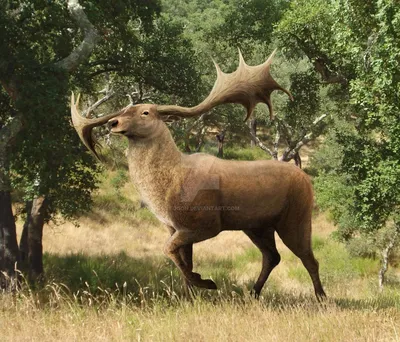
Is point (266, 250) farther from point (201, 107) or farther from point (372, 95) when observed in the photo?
point (372, 95)

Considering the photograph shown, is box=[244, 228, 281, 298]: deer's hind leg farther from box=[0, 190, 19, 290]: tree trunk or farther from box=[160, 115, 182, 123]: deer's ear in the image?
box=[0, 190, 19, 290]: tree trunk

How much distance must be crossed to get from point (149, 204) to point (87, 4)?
6.23 m

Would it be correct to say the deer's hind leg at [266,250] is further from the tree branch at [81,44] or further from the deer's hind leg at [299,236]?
the tree branch at [81,44]

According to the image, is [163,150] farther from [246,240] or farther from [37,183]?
[246,240]

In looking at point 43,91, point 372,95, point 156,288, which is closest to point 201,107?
point 43,91

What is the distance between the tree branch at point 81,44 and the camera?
848 centimetres

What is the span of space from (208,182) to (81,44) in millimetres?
4798

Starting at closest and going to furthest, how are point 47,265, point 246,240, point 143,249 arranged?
point 47,265, point 143,249, point 246,240

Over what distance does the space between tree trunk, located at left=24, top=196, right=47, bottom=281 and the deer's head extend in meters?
6.11

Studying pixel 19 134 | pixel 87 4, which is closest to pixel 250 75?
pixel 19 134

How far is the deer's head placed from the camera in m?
5.16

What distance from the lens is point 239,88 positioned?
17.6 feet

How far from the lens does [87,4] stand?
9766mm

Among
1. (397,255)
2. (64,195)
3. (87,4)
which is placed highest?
(87,4)
